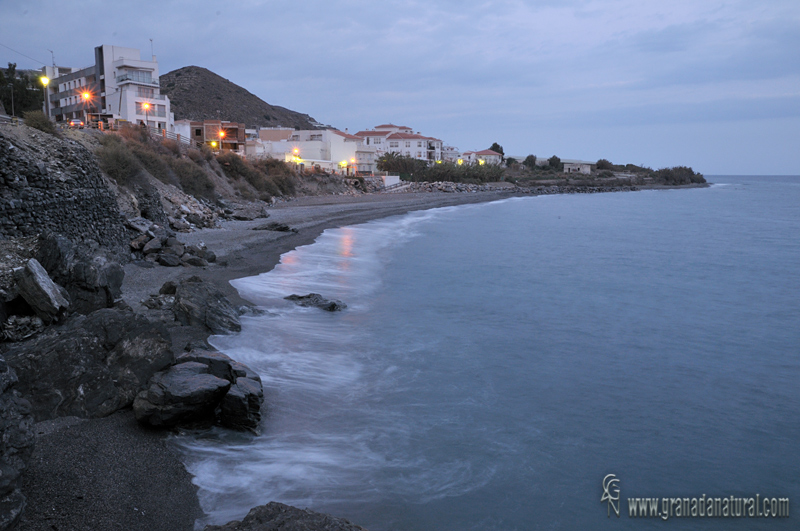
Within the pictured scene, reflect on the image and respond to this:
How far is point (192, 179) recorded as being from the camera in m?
31.8

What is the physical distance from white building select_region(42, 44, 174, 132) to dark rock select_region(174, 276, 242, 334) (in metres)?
51.2

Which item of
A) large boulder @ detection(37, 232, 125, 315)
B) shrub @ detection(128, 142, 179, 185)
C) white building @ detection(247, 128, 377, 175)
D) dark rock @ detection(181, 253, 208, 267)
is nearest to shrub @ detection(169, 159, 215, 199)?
shrub @ detection(128, 142, 179, 185)

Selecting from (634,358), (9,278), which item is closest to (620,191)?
(634,358)

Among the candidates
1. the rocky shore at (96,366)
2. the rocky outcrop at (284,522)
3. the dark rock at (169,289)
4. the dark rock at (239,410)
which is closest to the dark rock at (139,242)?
the rocky shore at (96,366)

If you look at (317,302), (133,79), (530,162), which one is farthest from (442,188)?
(530,162)

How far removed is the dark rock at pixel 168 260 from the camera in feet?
49.6

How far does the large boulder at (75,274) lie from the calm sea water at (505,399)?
227 centimetres

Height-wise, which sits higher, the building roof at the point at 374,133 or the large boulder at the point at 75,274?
the building roof at the point at 374,133

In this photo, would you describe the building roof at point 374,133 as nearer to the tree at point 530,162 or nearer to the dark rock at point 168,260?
the tree at point 530,162

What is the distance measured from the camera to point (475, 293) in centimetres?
1775

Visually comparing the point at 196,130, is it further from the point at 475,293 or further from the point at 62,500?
the point at 62,500

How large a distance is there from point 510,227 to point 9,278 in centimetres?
3404

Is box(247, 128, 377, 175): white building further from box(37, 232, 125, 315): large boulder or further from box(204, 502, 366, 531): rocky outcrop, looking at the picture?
box(204, 502, 366, 531): rocky outcrop

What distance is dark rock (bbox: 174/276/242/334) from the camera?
990 centimetres
